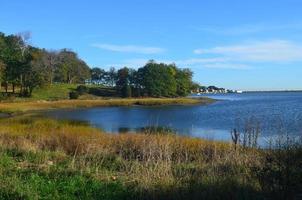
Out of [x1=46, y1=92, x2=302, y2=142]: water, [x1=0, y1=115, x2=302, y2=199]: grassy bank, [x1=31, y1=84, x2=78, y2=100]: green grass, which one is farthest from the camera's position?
[x1=31, y1=84, x2=78, y2=100]: green grass

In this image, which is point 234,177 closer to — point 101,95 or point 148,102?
point 148,102

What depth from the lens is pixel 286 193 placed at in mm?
7473

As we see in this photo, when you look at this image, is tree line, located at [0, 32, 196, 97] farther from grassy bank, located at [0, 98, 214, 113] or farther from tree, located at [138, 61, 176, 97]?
grassy bank, located at [0, 98, 214, 113]

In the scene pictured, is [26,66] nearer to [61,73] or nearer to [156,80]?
[61,73]

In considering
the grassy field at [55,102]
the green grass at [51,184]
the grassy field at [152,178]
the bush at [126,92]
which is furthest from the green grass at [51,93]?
the green grass at [51,184]

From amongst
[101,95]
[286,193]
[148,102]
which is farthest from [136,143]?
[101,95]

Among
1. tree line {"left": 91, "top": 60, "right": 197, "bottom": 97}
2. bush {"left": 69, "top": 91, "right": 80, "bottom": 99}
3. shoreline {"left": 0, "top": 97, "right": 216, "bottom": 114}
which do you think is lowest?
shoreline {"left": 0, "top": 97, "right": 216, "bottom": 114}

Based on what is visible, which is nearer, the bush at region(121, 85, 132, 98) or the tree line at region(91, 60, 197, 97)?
the bush at region(121, 85, 132, 98)

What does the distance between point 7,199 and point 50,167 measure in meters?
3.07

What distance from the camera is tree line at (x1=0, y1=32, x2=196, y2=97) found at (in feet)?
376

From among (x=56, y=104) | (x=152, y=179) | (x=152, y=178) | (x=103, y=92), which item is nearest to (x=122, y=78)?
(x=103, y=92)

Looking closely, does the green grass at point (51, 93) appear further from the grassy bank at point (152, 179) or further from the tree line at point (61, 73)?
the grassy bank at point (152, 179)

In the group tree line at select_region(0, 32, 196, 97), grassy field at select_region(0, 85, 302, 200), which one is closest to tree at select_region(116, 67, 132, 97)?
tree line at select_region(0, 32, 196, 97)

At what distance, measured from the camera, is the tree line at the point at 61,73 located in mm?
114456
